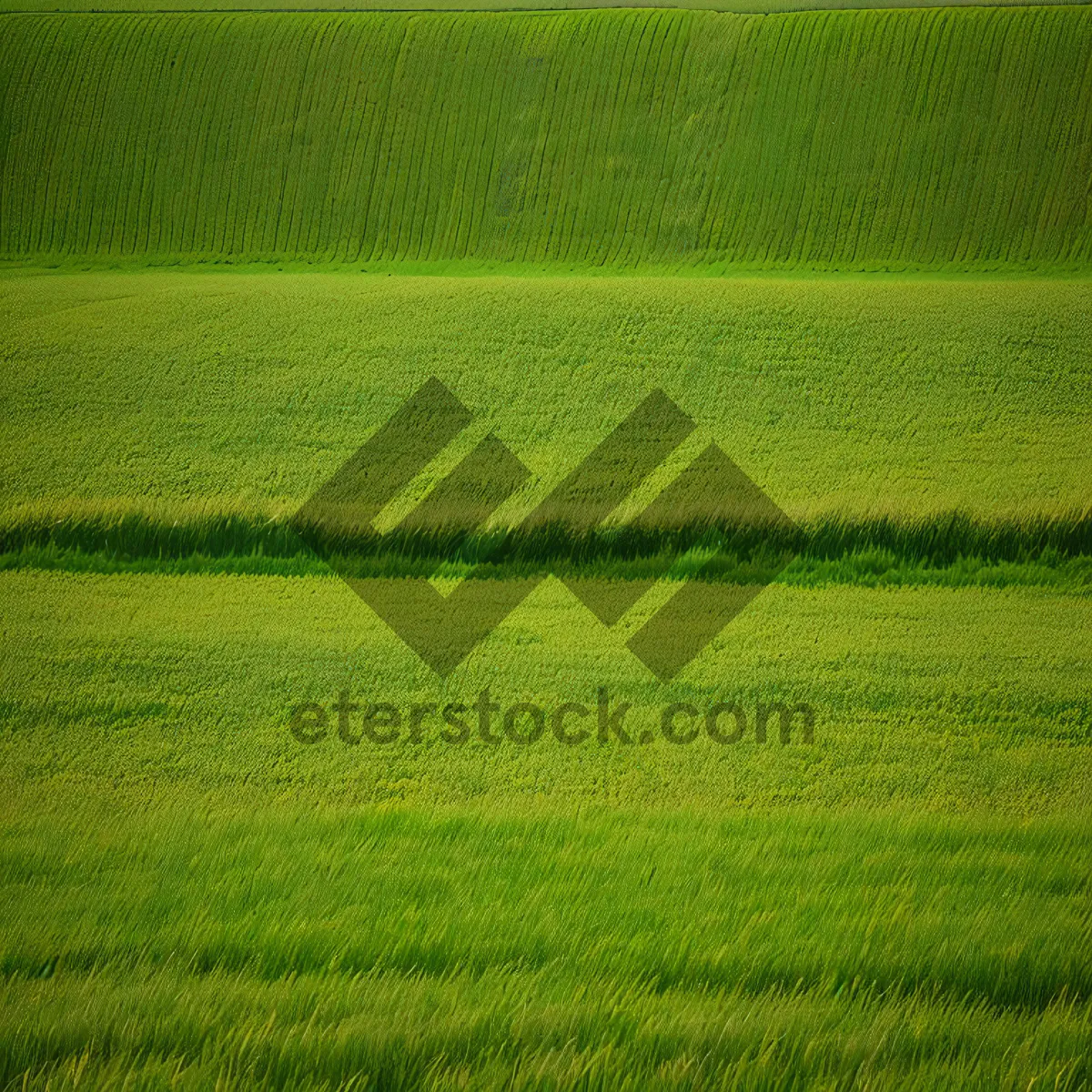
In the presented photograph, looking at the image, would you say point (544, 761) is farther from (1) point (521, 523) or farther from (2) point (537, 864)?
(1) point (521, 523)

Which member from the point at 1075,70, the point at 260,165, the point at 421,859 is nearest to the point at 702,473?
the point at 421,859

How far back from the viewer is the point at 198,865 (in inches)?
191

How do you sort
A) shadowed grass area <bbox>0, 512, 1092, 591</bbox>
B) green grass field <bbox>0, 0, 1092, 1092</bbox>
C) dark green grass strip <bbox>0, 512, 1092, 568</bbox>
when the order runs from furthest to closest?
dark green grass strip <bbox>0, 512, 1092, 568</bbox> → shadowed grass area <bbox>0, 512, 1092, 591</bbox> → green grass field <bbox>0, 0, 1092, 1092</bbox>

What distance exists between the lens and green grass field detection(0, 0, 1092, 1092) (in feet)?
12.5

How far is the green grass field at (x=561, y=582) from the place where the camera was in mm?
3818

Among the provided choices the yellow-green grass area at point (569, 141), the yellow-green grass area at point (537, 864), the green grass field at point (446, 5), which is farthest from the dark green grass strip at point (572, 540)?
the green grass field at point (446, 5)

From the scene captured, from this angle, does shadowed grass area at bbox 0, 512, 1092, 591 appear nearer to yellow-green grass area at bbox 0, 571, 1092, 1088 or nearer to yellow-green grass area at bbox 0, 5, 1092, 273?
yellow-green grass area at bbox 0, 571, 1092, 1088

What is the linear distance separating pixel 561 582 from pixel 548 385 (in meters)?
4.84

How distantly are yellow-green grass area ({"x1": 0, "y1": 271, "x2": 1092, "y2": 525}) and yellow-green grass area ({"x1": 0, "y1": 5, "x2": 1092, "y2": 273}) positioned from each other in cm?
733

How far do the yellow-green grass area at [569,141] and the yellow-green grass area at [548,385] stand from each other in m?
7.33

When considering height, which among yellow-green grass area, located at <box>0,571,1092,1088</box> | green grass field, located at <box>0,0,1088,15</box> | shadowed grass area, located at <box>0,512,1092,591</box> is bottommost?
yellow-green grass area, located at <box>0,571,1092,1088</box>

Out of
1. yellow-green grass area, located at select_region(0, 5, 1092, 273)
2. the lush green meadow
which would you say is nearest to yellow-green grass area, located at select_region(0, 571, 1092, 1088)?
the lush green meadow

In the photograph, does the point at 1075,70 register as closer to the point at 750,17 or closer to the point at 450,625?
the point at 750,17

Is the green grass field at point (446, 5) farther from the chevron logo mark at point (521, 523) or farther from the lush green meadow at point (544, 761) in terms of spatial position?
the chevron logo mark at point (521, 523)
